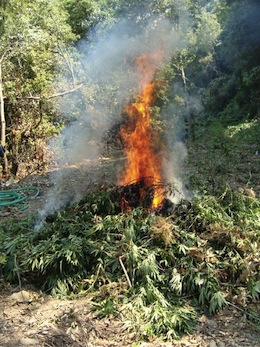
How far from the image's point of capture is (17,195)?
6629 millimetres

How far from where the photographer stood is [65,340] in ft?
9.04

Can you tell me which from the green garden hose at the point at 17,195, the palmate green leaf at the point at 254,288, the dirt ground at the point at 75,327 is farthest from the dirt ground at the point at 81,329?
the green garden hose at the point at 17,195

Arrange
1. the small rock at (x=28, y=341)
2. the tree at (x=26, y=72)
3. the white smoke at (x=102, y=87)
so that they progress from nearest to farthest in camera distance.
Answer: the small rock at (x=28, y=341) < the tree at (x=26, y=72) < the white smoke at (x=102, y=87)

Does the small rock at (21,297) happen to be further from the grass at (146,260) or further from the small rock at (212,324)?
the small rock at (212,324)

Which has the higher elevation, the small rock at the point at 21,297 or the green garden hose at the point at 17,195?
the green garden hose at the point at 17,195

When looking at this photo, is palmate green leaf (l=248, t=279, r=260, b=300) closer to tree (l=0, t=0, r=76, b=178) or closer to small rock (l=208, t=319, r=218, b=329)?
small rock (l=208, t=319, r=218, b=329)

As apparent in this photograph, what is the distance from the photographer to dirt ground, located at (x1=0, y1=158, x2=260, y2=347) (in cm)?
280

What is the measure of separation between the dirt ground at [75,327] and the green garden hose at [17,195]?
2.86 m

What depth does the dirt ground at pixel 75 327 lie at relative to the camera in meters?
2.80

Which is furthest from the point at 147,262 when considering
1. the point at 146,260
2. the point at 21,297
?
the point at 21,297

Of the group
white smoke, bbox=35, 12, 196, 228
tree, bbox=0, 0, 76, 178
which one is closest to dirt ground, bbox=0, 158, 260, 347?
tree, bbox=0, 0, 76, 178

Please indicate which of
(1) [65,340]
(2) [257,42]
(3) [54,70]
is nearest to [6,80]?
(3) [54,70]

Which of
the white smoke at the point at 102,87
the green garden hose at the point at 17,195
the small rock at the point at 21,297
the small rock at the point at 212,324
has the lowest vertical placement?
the small rock at the point at 212,324

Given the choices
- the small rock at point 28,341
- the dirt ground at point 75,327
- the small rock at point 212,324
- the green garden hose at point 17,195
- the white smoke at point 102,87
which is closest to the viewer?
the small rock at point 28,341
